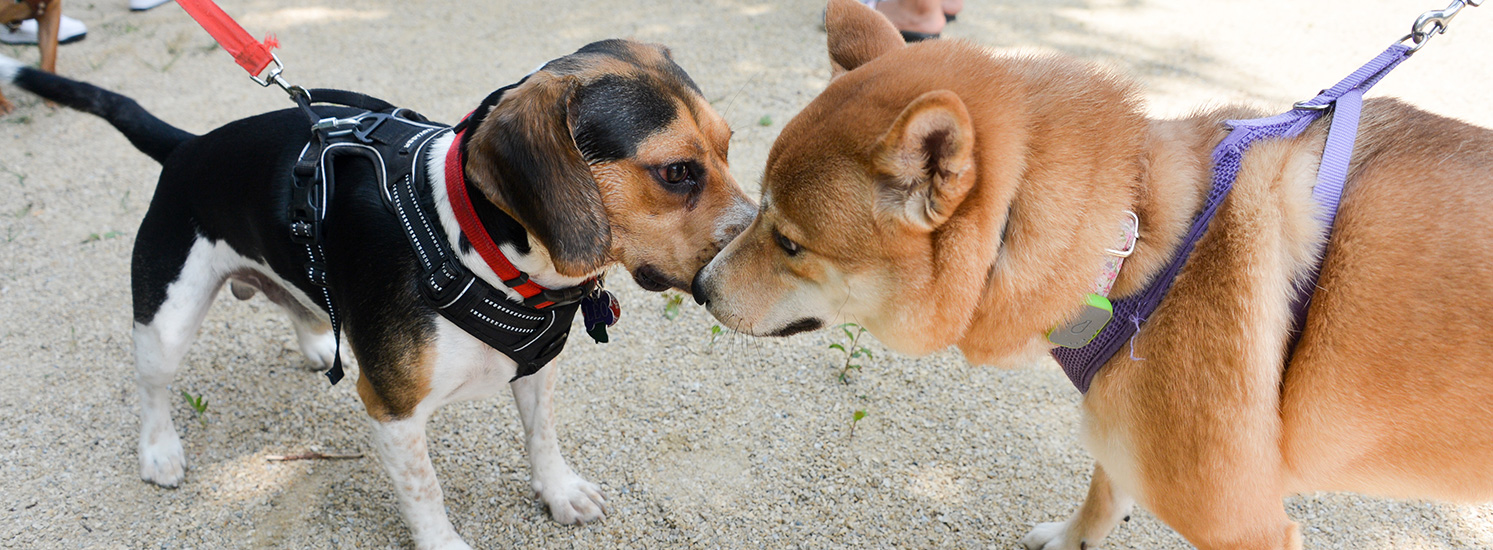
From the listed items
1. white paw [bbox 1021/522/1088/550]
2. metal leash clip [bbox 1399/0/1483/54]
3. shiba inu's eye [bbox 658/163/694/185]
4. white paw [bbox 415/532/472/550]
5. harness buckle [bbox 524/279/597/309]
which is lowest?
white paw [bbox 415/532/472/550]

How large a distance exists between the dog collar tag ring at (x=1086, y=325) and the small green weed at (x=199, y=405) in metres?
3.22

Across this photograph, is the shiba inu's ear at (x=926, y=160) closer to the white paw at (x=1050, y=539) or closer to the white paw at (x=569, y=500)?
the white paw at (x=1050, y=539)

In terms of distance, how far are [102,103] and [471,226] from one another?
181 centimetres

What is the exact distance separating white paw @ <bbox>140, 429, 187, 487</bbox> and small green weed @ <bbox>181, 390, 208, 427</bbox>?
0.15 metres

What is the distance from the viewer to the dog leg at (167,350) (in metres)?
2.83

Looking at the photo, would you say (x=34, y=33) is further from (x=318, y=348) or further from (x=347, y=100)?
(x=347, y=100)

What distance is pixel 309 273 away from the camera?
254 cm

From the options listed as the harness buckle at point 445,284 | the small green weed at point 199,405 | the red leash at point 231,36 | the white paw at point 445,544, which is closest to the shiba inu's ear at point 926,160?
the harness buckle at point 445,284

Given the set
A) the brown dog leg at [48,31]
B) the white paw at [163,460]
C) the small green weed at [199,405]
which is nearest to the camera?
the white paw at [163,460]

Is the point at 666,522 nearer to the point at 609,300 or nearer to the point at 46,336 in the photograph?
the point at 609,300

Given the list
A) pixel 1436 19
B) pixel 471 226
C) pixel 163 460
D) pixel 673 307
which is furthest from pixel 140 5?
pixel 1436 19

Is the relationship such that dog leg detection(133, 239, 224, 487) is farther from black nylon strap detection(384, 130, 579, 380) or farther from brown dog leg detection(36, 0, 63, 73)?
brown dog leg detection(36, 0, 63, 73)

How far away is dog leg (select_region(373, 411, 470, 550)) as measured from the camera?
8.27 feet

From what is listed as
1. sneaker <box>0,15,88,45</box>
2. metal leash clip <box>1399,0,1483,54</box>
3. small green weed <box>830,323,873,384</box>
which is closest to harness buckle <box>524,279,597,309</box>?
small green weed <box>830,323,873,384</box>
